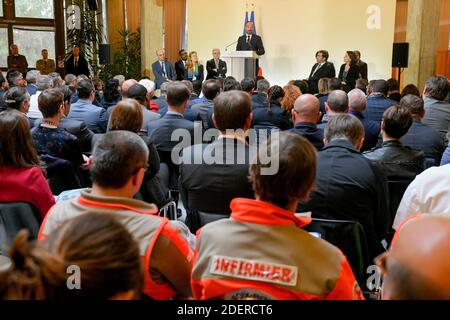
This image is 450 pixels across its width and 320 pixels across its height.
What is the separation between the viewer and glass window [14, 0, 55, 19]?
12.5 metres

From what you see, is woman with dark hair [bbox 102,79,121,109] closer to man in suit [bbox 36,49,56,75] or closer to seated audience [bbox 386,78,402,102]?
seated audience [bbox 386,78,402,102]

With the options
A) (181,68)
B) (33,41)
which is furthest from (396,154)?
(33,41)

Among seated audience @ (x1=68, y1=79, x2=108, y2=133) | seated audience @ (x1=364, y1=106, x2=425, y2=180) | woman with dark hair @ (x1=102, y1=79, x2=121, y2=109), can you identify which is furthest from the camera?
woman with dark hair @ (x1=102, y1=79, x2=121, y2=109)

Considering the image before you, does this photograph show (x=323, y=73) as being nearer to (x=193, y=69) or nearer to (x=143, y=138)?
(x=193, y=69)

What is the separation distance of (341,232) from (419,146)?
2.00 metres

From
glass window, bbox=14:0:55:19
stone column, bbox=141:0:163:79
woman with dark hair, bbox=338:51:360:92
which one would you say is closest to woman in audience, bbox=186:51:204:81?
stone column, bbox=141:0:163:79

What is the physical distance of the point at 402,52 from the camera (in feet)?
29.8

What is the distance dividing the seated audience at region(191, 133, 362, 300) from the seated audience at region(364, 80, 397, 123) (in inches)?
168

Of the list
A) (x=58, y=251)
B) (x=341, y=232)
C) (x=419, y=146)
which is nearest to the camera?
(x=58, y=251)

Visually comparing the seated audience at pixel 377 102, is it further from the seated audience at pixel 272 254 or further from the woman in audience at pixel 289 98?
the seated audience at pixel 272 254

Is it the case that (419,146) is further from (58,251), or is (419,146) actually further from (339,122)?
(58,251)

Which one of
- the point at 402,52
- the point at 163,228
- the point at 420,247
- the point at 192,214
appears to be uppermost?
the point at 402,52

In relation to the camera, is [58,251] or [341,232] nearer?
[58,251]

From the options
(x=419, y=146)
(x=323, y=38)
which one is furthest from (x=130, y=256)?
(x=323, y=38)
